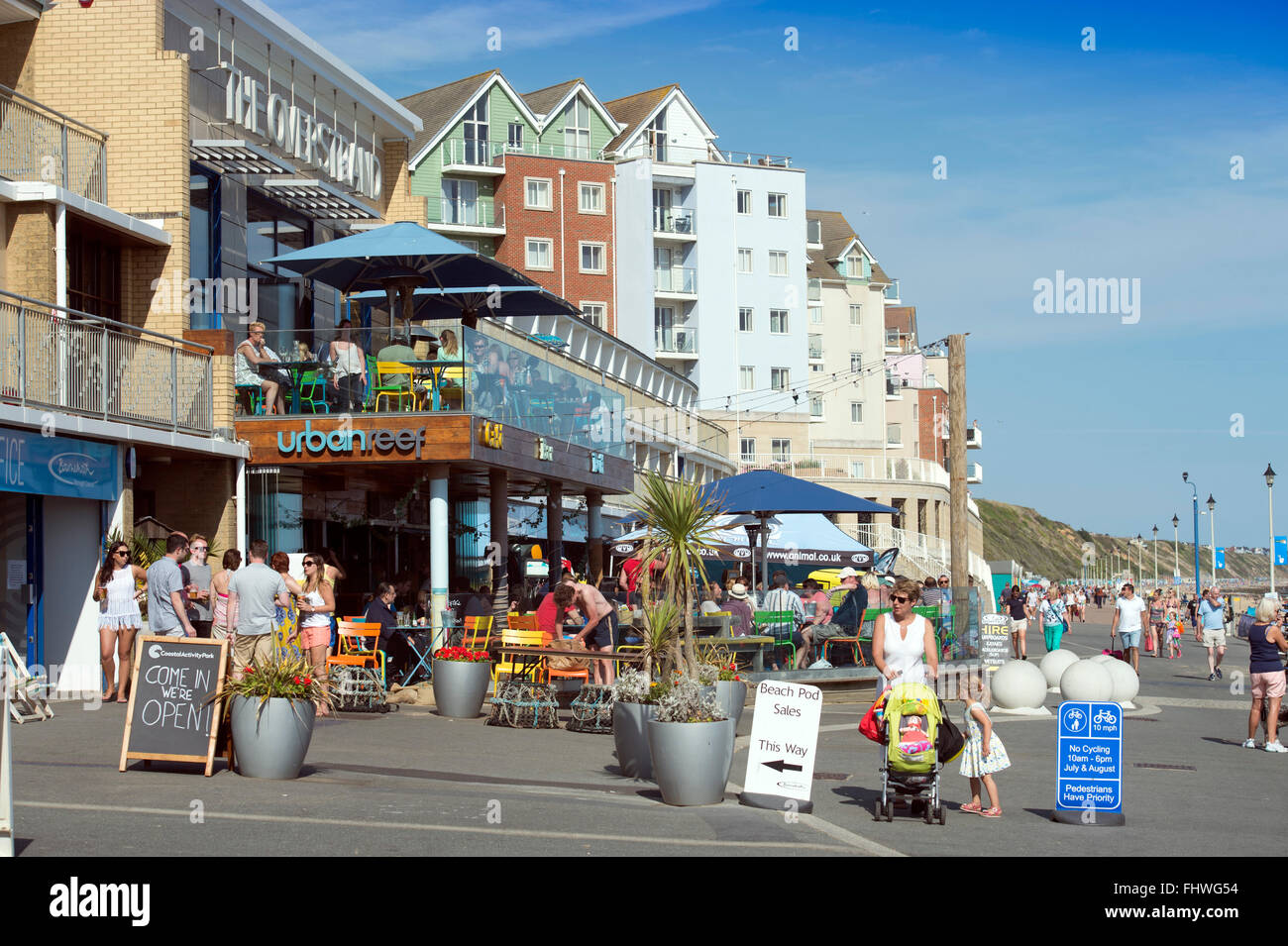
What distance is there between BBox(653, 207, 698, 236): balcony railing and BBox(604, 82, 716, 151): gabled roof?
4054mm

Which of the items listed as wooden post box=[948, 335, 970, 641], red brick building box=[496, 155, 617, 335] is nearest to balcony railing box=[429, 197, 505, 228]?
red brick building box=[496, 155, 617, 335]

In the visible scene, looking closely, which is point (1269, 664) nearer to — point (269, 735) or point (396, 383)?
point (269, 735)

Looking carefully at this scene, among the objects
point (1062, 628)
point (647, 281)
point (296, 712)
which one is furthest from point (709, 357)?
point (296, 712)

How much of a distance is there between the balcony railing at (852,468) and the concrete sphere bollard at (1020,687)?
50.2m

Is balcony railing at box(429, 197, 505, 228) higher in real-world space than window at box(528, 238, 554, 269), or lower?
higher

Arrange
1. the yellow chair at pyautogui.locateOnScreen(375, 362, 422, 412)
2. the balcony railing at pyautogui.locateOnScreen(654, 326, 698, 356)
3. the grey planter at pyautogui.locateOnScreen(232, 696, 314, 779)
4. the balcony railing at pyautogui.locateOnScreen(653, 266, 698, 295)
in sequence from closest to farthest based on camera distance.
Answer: the grey planter at pyautogui.locateOnScreen(232, 696, 314, 779) → the yellow chair at pyautogui.locateOnScreen(375, 362, 422, 412) → the balcony railing at pyautogui.locateOnScreen(653, 266, 698, 295) → the balcony railing at pyautogui.locateOnScreen(654, 326, 698, 356)

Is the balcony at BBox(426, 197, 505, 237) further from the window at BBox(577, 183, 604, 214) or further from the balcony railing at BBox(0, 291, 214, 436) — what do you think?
the balcony railing at BBox(0, 291, 214, 436)

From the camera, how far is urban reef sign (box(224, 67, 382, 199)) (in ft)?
73.7

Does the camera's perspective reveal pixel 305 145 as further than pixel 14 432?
Yes

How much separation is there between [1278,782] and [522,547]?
66.9 feet

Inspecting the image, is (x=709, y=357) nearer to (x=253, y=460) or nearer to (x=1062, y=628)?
(x=1062, y=628)

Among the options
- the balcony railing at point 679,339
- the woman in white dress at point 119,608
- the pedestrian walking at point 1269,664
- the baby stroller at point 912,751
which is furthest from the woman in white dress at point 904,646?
the balcony railing at point 679,339

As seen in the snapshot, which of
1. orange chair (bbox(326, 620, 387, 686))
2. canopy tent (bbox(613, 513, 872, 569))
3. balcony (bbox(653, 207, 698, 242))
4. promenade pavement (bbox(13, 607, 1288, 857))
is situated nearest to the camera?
promenade pavement (bbox(13, 607, 1288, 857))

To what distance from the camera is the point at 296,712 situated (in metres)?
10.8
